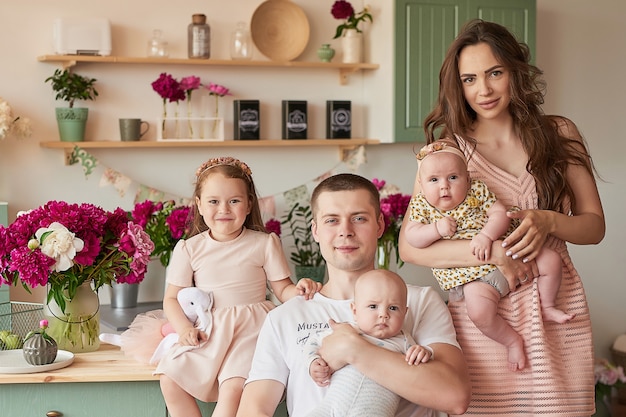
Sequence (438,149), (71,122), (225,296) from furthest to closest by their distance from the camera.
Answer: (71,122), (225,296), (438,149)

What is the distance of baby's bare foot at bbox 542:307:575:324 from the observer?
225 centimetres

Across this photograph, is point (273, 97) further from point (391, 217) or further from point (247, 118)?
point (391, 217)

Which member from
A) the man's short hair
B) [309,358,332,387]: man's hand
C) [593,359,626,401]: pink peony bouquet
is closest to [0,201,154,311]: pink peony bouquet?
the man's short hair

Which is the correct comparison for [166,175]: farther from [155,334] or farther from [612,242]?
[612,242]

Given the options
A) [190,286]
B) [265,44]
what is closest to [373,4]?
[265,44]

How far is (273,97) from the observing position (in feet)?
14.7

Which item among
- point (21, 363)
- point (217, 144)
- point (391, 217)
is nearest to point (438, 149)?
point (21, 363)

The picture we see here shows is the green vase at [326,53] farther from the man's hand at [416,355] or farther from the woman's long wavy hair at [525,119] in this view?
the man's hand at [416,355]

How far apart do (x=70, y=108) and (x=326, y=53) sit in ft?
4.01

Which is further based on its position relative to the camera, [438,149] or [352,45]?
[352,45]

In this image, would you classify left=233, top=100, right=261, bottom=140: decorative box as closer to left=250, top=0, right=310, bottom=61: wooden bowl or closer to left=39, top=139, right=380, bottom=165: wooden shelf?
left=39, top=139, right=380, bottom=165: wooden shelf

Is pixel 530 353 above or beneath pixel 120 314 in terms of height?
above

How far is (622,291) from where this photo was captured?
5.10m

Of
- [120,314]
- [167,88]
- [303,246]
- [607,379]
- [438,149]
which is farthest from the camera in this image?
[607,379]
